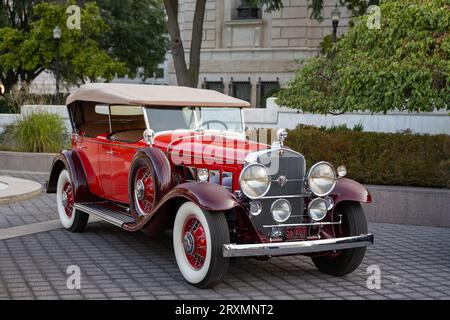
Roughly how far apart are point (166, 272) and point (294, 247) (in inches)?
57.1

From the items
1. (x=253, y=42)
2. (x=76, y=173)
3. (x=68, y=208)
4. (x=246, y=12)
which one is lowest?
(x=68, y=208)

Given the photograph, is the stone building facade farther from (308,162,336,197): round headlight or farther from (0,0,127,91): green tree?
(308,162,336,197): round headlight

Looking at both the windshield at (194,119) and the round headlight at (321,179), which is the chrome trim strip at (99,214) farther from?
the round headlight at (321,179)

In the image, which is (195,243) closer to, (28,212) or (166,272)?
(166,272)

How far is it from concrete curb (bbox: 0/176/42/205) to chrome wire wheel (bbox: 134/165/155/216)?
14.2ft

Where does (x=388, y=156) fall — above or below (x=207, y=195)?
below

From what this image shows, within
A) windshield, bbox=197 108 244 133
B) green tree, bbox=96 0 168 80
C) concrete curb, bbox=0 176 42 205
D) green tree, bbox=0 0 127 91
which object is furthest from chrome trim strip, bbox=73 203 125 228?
green tree, bbox=96 0 168 80

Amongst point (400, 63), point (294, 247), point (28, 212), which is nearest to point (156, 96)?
point (294, 247)

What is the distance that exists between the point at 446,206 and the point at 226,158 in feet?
14.1

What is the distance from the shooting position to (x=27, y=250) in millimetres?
8070

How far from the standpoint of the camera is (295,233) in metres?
6.88

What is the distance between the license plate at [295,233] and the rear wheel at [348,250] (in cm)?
46

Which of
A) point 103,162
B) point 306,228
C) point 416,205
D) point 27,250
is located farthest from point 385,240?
point 27,250
